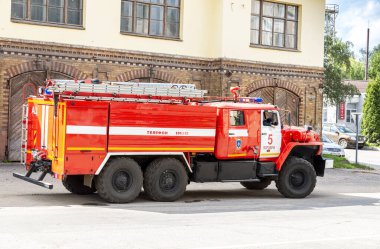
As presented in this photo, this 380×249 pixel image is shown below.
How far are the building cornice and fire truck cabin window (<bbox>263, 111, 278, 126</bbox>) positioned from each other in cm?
847

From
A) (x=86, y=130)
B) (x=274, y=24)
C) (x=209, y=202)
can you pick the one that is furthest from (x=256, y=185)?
(x=274, y=24)

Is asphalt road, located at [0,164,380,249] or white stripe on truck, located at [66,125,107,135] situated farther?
white stripe on truck, located at [66,125,107,135]

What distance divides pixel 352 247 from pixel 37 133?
8590 mm

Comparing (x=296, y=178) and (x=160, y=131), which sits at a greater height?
(x=160, y=131)

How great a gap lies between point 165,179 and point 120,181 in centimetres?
115

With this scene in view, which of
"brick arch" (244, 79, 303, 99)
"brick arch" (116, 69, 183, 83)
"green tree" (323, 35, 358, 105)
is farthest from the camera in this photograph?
"green tree" (323, 35, 358, 105)

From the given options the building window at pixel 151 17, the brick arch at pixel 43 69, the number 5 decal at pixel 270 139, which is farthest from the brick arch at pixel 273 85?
the number 5 decal at pixel 270 139

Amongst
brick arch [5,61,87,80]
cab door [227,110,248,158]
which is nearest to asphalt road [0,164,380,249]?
cab door [227,110,248,158]

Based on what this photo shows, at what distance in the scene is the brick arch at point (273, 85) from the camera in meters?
27.8

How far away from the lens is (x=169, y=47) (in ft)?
85.8

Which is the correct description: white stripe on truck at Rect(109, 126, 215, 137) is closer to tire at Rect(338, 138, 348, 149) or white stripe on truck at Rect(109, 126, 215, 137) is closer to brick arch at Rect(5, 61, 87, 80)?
brick arch at Rect(5, 61, 87, 80)

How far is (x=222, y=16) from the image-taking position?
87.8ft

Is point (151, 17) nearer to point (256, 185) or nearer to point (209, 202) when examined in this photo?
point (256, 185)

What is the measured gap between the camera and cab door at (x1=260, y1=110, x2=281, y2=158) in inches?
703
